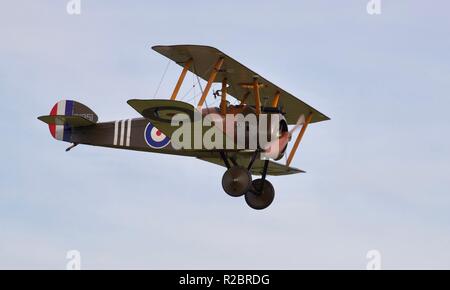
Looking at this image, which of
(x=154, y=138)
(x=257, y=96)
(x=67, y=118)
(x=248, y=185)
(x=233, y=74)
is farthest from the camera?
(x=67, y=118)

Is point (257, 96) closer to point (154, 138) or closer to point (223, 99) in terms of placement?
point (223, 99)

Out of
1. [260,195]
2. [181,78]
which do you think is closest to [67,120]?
[181,78]

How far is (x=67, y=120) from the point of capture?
1845 centimetres

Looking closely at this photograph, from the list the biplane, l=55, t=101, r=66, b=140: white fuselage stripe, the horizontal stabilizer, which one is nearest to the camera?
the biplane

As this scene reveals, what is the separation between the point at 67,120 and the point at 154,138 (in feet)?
6.21

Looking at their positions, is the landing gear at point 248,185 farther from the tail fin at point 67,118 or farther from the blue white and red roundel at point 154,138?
the tail fin at point 67,118

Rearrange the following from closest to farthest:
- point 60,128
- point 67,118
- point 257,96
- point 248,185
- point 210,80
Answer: point 210,80 < point 248,185 < point 257,96 < point 67,118 < point 60,128

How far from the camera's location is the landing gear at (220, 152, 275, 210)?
1664 centimetres

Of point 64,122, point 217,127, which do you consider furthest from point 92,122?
point 217,127

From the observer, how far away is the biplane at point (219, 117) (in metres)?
16.5

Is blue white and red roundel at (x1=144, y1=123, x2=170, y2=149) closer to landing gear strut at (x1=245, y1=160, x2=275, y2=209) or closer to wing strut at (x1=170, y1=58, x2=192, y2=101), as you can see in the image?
wing strut at (x1=170, y1=58, x2=192, y2=101)

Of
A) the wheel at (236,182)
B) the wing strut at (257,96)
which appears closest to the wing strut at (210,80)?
the wing strut at (257,96)

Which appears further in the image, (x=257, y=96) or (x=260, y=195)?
(x=260, y=195)

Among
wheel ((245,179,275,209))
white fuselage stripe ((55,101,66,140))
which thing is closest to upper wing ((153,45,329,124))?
wheel ((245,179,275,209))
